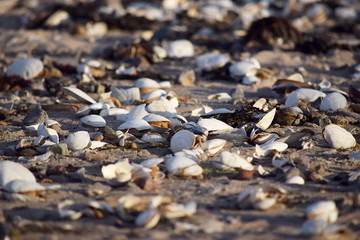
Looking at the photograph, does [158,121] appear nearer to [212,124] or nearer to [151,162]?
[212,124]

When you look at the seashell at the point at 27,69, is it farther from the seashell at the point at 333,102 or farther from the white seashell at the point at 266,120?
the seashell at the point at 333,102

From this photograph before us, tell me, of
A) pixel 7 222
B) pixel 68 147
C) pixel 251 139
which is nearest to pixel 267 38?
pixel 251 139

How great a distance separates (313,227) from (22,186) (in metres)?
1.48

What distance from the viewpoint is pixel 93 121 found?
3936 millimetres

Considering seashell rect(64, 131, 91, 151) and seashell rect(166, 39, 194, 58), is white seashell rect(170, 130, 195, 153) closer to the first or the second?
Answer: seashell rect(64, 131, 91, 151)

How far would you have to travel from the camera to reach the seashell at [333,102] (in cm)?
428

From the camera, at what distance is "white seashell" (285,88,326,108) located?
432cm

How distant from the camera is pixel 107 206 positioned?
250 centimetres

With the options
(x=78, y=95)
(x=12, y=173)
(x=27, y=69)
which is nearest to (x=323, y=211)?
(x=12, y=173)

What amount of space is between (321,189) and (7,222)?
162 cm

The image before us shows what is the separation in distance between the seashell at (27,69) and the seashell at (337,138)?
317 centimetres

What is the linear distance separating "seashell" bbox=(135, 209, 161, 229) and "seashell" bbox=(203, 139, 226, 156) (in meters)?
1.05

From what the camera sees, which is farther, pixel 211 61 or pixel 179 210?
pixel 211 61

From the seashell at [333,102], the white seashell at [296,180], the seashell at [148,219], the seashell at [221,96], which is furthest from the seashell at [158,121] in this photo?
the seashell at [148,219]
